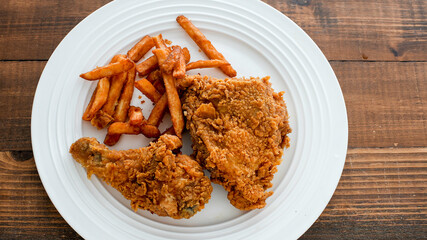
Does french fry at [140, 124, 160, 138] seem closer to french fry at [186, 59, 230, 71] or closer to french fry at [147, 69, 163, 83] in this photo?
french fry at [147, 69, 163, 83]

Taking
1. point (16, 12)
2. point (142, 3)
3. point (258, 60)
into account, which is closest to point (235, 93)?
point (258, 60)

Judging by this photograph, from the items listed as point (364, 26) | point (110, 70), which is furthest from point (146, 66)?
point (364, 26)

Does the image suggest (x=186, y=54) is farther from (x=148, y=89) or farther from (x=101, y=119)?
(x=101, y=119)

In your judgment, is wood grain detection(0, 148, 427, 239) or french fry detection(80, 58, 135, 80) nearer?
french fry detection(80, 58, 135, 80)

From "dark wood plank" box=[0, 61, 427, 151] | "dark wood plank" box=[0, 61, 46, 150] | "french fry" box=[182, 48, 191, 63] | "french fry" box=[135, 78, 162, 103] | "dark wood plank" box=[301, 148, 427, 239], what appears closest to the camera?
"french fry" box=[135, 78, 162, 103]

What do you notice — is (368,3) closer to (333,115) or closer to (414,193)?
(333,115)

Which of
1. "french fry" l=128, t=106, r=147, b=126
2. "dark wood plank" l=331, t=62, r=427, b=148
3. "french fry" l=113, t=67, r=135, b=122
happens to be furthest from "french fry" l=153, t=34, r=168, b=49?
"dark wood plank" l=331, t=62, r=427, b=148

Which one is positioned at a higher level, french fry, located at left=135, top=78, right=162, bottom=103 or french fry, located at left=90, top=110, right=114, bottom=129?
french fry, located at left=135, top=78, right=162, bottom=103
